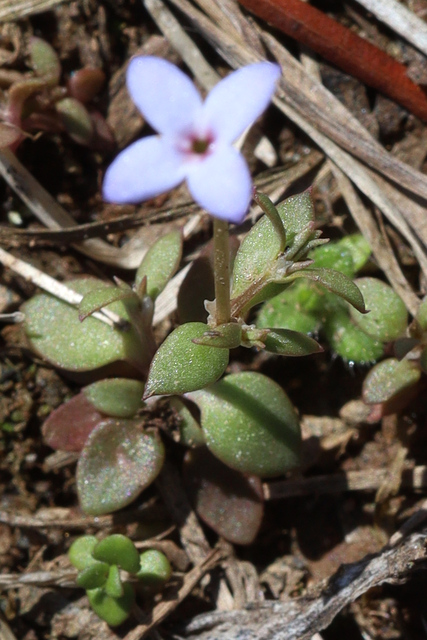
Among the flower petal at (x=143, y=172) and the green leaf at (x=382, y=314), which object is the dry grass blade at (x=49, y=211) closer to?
the green leaf at (x=382, y=314)

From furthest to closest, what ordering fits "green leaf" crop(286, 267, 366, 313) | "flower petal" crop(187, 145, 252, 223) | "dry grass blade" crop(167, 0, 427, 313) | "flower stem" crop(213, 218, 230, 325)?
1. "dry grass blade" crop(167, 0, 427, 313)
2. "green leaf" crop(286, 267, 366, 313)
3. "flower stem" crop(213, 218, 230, 325)
4. "flower petal" crop(187, 145, 252, 223)

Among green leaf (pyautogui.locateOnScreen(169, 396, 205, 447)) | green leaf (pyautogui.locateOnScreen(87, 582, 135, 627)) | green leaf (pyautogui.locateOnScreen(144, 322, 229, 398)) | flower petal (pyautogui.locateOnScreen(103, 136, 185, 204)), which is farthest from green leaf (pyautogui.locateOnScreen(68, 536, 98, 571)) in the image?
flower petal (pyautogui.locateOnScreen(103, 136, 185, 204))

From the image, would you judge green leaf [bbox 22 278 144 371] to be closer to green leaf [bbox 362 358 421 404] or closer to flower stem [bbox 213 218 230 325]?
flower stem [bbox 213 218 230 325]

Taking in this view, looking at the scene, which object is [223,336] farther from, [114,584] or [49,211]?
[49,211]

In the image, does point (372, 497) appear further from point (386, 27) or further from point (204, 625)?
point (386, 27)

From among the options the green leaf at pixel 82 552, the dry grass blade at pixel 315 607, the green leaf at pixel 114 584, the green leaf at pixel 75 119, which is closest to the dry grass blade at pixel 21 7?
the green leaf at pixel 75 119

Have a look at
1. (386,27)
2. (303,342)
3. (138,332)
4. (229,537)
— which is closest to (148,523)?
(229,537)
